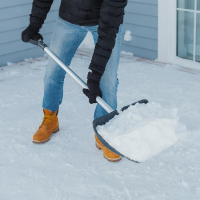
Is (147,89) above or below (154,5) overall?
below

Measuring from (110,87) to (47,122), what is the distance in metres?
0.61

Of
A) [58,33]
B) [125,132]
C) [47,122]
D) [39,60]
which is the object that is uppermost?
[58,33]

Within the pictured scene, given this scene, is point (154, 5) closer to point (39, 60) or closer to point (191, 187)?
point (39, 60)

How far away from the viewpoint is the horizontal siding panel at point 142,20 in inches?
183

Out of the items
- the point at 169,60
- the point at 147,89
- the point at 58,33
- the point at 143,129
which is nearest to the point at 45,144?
the point at 58,33

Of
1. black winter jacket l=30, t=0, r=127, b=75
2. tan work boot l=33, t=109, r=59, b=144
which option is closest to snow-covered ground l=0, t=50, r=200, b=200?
tan work boot l=33, t=109, r=59, b=144

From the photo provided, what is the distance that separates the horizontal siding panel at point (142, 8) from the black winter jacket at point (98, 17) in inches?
84.1

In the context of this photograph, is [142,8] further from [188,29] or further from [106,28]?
[106,28]

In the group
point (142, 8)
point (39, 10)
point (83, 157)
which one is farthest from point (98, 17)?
point (142, 8)

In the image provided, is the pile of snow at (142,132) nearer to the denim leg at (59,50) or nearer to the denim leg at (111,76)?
the denim leg at (111,76)

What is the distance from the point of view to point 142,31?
480 centimetres

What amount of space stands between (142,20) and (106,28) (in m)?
2.63

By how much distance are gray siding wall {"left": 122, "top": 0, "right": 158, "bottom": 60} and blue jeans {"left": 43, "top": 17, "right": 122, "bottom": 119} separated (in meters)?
2.14

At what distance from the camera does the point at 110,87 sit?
8.49 feet
